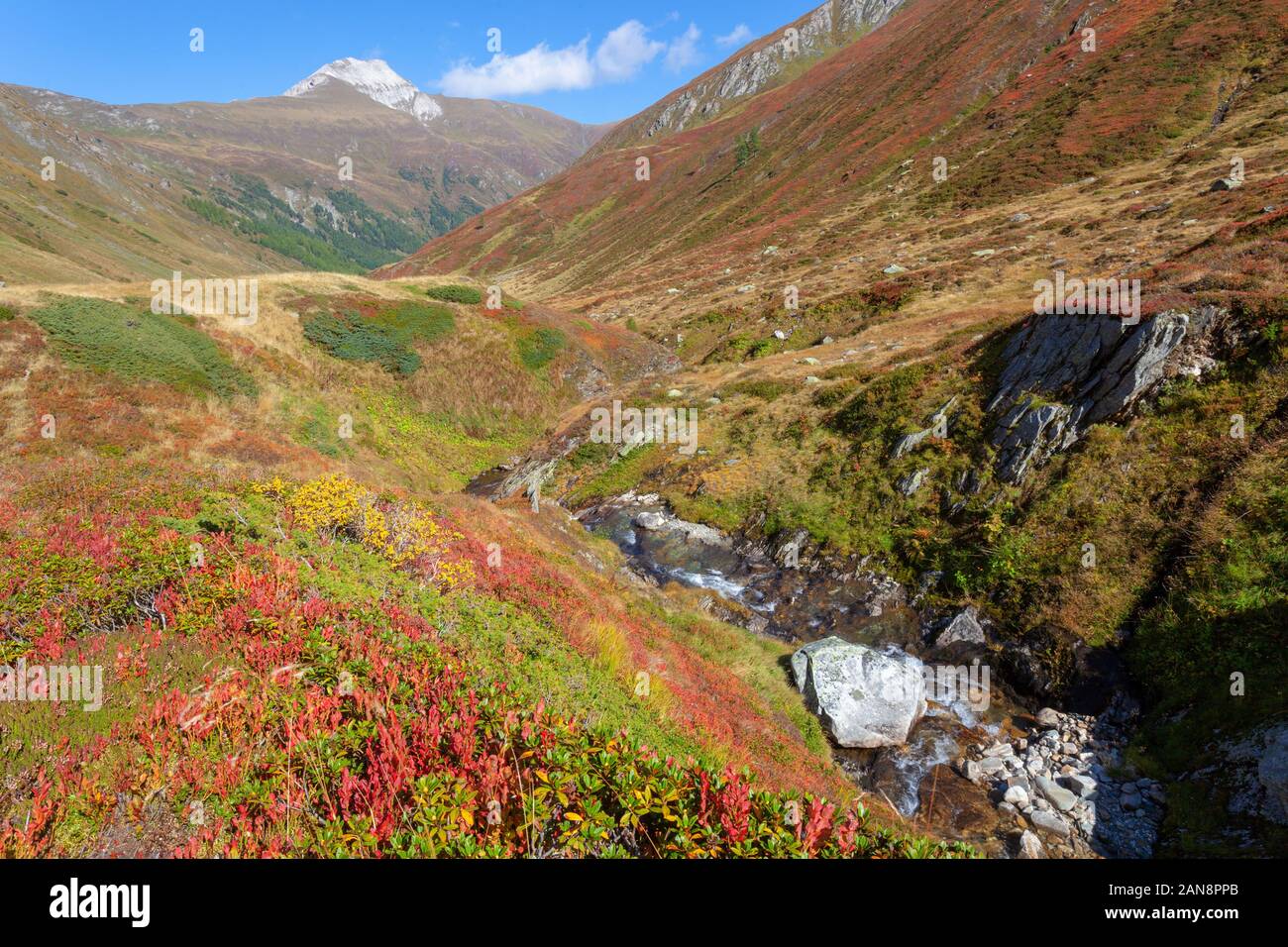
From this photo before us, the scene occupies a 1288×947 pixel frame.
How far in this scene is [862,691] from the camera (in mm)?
13516

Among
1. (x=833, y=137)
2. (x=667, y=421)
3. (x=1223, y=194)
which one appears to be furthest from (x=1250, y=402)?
(x=833, y=137)

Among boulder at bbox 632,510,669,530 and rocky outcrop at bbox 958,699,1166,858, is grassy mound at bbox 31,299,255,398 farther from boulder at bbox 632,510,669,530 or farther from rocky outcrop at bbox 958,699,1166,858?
rocky outcrop at bbox 958,699,1166,858

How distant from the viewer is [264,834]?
4.61m

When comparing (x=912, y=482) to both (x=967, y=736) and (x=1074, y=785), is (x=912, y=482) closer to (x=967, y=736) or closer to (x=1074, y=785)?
(x=967, y=736)

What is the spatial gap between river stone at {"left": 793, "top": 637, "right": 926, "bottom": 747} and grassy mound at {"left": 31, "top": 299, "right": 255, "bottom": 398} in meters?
26.7

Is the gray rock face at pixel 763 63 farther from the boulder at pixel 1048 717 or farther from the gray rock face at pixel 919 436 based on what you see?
the boulder at pixel 1048 717

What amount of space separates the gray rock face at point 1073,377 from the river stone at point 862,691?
28.3 ft

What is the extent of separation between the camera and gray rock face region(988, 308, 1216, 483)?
1698cm

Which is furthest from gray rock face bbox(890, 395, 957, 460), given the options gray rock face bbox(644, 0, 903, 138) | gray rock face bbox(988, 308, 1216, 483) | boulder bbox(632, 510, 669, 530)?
gray rock face bbox(644, 0, 903, 138)

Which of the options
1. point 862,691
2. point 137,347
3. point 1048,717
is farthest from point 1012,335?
point 137,347

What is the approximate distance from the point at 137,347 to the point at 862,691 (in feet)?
99.5

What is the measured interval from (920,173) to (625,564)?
7334cm
